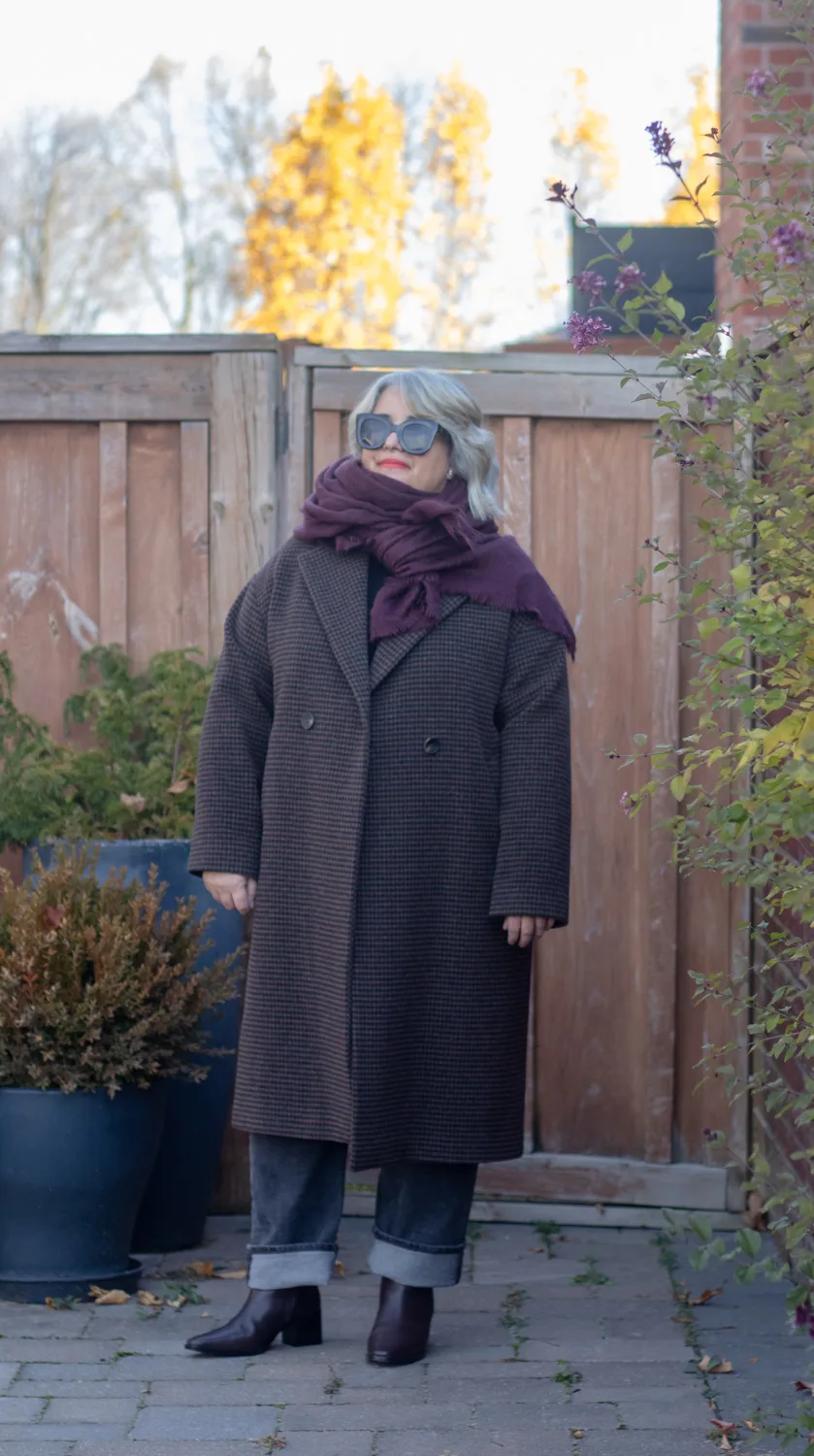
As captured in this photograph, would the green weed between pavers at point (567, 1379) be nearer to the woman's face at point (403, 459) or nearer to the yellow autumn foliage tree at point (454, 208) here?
the woman's face at point (403, 459)

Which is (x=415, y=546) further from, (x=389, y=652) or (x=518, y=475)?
(x=518, y=475)

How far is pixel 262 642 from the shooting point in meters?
3.57

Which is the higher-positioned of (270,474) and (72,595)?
(270,474)

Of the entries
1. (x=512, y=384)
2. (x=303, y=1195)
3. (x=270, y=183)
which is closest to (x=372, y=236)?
(x=270, y=183)

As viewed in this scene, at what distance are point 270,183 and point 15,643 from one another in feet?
65.3

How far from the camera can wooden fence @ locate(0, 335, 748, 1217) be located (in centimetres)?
453

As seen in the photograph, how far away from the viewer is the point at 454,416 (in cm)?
350

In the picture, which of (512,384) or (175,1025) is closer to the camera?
(175,1025)

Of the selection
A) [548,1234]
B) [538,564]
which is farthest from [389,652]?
[548,1234]

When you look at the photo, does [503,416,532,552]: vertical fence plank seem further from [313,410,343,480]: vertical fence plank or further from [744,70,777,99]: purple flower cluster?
[744,70,777,99]: purple flower cluster

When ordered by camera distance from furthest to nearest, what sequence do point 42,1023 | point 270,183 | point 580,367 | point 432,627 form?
1. point 270,183
2. point 580,367
3. point 42,1023
4. point 432,627

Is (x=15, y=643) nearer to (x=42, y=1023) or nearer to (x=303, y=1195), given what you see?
(x=42, y=1023)

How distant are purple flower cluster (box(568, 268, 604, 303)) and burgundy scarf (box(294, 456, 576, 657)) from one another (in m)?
0.92

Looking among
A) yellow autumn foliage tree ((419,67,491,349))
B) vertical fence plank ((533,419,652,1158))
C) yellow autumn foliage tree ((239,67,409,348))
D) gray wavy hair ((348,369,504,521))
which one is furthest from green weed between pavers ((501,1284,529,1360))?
yellow autumn foliage tree ((419,67,491,349))
